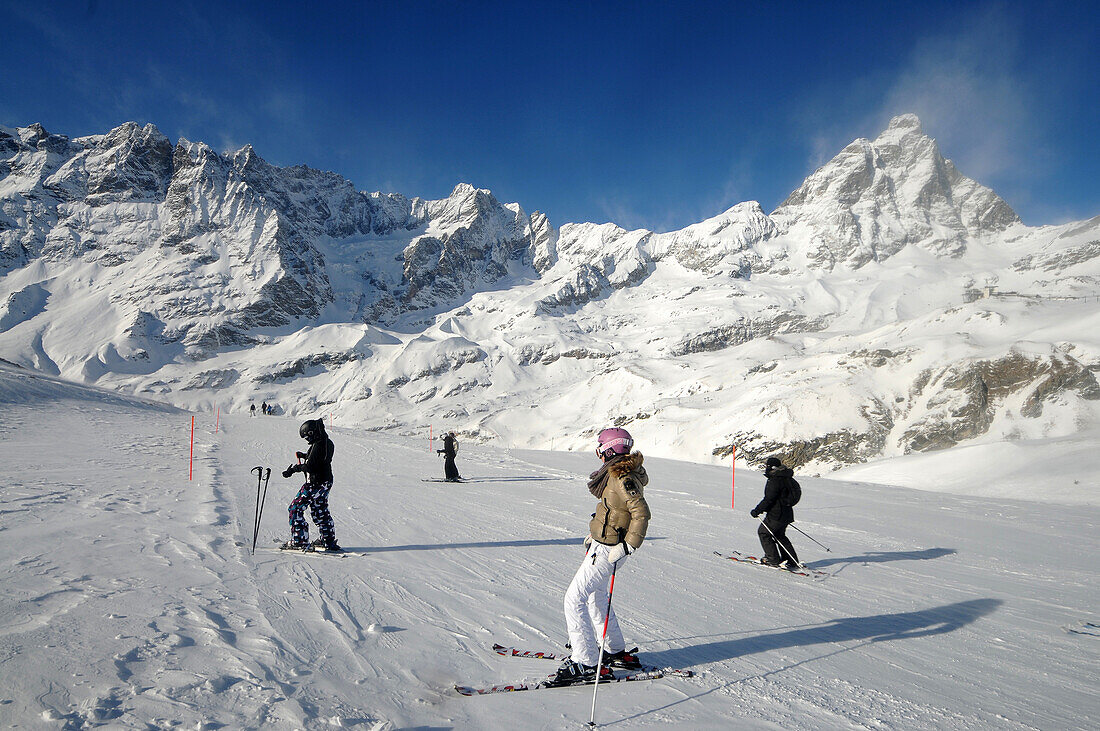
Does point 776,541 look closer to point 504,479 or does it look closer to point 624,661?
point 624,661

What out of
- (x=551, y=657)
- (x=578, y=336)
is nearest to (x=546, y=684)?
(x=551, y=657)

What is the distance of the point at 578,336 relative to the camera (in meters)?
170

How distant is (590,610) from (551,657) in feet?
2.38

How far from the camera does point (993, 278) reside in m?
154

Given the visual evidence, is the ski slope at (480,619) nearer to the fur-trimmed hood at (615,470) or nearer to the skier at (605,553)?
the skier at (605,553)

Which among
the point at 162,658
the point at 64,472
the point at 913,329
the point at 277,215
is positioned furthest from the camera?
the point at 277,215

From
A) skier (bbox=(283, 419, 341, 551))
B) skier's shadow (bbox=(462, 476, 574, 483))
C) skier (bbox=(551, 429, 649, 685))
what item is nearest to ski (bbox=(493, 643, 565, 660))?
skier (bbox=(551, 429, 649, 685))

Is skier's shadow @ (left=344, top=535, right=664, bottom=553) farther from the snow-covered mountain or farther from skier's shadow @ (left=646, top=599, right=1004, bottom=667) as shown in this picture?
the snow-covered mountain

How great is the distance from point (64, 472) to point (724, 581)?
1583 centimetres

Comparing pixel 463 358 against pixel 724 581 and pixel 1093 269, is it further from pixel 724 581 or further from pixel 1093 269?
pixel 1093 269

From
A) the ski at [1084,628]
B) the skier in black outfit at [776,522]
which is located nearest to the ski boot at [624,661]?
the skier in black outfit at [776,522]

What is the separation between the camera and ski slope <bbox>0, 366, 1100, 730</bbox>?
4.03 m

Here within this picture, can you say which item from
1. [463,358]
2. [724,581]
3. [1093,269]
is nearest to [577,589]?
[724,581]

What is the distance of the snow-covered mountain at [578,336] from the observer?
134 ft
